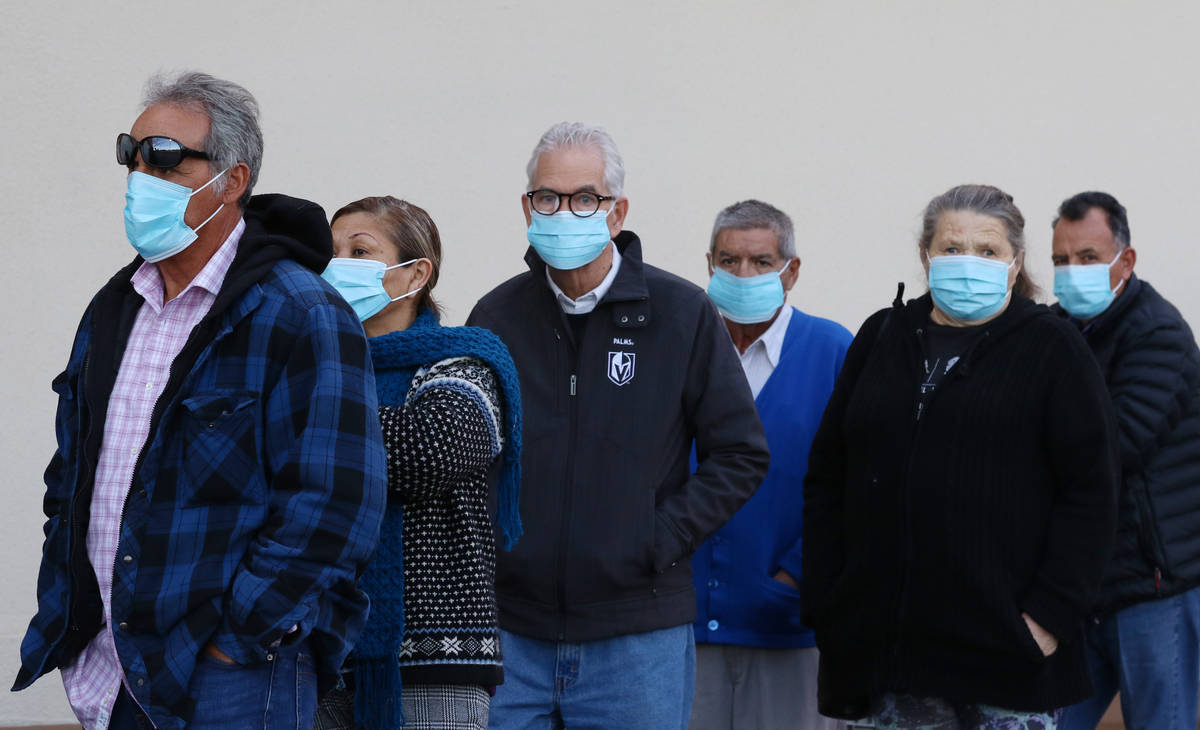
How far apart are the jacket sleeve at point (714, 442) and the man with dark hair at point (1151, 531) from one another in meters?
1.25

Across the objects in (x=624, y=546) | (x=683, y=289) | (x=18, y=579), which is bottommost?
(x=18, y=579)

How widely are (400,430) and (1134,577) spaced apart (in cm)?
252

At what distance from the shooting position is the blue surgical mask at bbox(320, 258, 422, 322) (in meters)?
3.18

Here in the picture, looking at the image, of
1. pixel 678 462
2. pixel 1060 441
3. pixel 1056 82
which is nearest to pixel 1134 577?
pixel 1060 441

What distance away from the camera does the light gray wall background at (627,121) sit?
5234 millimetres

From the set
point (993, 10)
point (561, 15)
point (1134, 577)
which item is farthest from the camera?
point (993, 10)

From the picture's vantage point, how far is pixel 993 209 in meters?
3.71

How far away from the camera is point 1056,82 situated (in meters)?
6.27

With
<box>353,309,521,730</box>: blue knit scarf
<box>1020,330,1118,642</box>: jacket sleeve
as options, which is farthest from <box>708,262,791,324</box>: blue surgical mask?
<box>353,309,521,730</box>: blue knit scarf

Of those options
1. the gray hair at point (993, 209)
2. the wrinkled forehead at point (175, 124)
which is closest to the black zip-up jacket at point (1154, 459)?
the gray hair at point (993, 209)

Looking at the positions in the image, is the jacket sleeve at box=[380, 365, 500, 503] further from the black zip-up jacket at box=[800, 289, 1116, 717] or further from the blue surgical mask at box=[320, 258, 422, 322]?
the black zip-up jacket at box=[800, 289, 1116, 717]

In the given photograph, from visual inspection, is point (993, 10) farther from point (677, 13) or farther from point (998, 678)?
point (998, 678)

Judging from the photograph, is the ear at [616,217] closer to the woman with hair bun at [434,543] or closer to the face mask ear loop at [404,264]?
the face mask ear loop at [404,264]

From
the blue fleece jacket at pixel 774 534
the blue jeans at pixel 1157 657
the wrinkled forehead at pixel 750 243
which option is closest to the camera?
the blue fleece jacket at pixel 774 534
